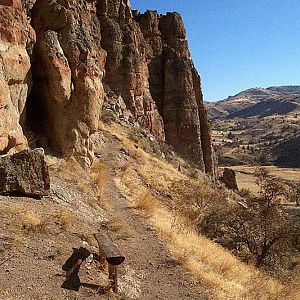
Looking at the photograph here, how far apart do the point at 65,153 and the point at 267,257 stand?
8531mm

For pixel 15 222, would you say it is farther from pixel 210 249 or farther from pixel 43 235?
pixel 210 249

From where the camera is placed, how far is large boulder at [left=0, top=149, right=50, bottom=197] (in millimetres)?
9297

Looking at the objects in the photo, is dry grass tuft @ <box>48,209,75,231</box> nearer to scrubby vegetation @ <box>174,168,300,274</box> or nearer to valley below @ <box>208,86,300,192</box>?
scrubby vegetation @ <box>174,168,300,274</box>

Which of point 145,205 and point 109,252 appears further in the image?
point 145,205

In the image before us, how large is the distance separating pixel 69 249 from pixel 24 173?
2.40 metres

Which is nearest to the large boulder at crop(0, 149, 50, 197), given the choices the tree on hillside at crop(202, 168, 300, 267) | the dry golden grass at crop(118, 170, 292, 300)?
the dry golden grass at crop(118, 170, 292, 300)

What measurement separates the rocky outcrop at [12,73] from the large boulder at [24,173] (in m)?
1.06

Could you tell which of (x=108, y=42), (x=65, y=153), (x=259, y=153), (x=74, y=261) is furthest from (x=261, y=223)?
(x=259, y=153)

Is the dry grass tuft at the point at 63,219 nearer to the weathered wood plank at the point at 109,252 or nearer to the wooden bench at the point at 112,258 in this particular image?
the weathered wood plank at the point at 109,252

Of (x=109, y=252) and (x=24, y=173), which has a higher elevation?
(x=24, y=173)

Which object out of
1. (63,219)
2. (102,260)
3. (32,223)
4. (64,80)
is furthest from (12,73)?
(102,260)

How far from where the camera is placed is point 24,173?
9.52 m

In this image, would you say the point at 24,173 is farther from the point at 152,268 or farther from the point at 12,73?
the point at 152,268

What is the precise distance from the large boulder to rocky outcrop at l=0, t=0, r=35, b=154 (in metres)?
1.06
